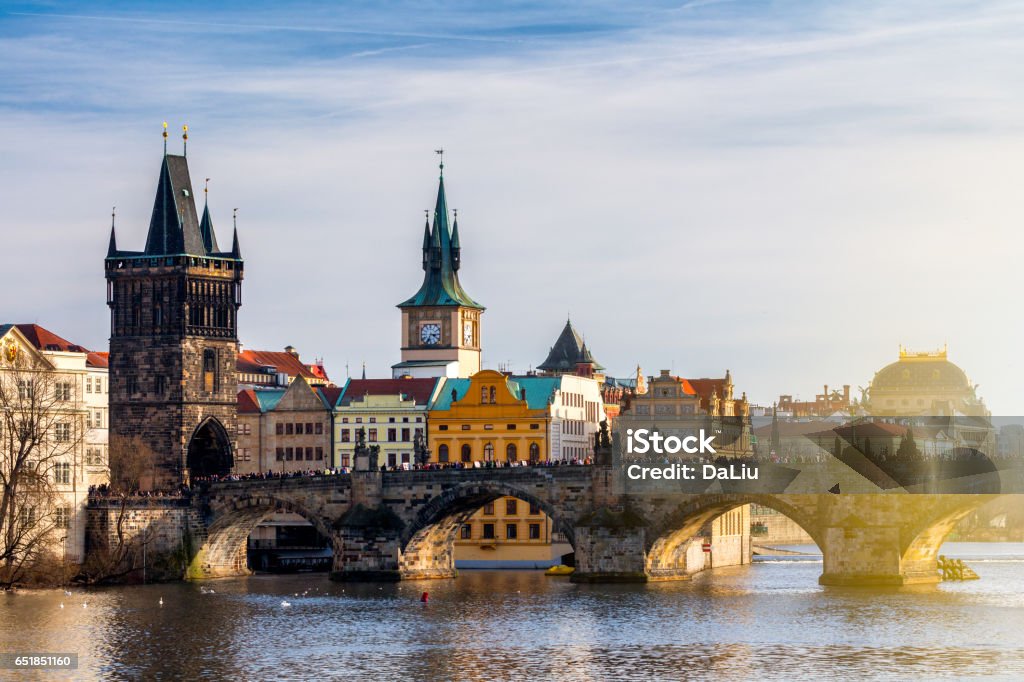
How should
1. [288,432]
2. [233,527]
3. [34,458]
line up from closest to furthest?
[34,458] < [233,527] < [288,432]

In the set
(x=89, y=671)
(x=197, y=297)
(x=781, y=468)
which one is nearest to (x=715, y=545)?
(x=781, y=468)

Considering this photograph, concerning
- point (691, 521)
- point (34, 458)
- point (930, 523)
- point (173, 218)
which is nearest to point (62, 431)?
point (34, 458)

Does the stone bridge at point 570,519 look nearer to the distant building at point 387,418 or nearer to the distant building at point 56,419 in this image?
the distant building at point 56,419

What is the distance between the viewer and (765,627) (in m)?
99.0

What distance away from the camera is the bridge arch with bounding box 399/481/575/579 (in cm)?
12306

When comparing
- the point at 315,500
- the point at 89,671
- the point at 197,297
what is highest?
the point at 197,297

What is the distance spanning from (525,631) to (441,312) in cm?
7809

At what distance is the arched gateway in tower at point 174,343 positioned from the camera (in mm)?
140250

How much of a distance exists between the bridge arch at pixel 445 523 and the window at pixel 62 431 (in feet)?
61.0

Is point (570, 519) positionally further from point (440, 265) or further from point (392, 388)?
point (440, 265)

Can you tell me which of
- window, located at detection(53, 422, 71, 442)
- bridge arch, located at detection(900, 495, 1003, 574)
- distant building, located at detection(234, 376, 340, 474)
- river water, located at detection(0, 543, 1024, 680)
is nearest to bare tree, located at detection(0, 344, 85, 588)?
window, located at detection(53, 422, 71, 442)

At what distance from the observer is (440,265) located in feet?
577

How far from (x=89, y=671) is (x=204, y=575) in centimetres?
4530

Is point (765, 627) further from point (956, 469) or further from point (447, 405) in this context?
point (447, 405)
